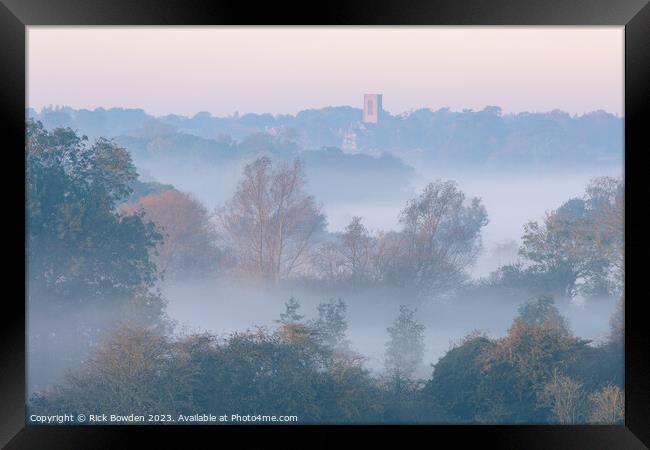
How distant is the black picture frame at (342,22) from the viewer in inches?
201

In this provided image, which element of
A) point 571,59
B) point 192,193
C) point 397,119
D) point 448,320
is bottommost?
point 448,320

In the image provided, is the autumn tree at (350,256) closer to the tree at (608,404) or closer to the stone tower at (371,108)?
the stone tower at (371,108)

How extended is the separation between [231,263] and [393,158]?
1.91m

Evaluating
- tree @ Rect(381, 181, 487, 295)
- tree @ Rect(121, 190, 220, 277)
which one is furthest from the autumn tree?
tree @ Rect(121, 190, 220, 277)

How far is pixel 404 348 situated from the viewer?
7.87m

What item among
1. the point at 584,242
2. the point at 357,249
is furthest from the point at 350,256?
the point at 584,242

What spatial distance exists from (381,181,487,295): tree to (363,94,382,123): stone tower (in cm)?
87

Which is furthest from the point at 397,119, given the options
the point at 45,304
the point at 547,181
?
the point at 45,304

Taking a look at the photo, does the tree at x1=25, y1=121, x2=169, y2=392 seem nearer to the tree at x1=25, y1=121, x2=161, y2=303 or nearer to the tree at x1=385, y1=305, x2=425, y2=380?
the tree at x1=25, y1=121, x2=161, y2=303

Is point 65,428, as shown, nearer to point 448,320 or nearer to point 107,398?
point 107,398

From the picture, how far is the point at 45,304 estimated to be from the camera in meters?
7.55

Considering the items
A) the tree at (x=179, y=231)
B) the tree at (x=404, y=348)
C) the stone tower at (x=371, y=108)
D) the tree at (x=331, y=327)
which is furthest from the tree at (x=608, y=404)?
the tree at (x=179, y=231)

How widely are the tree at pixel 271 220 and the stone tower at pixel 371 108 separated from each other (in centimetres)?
80

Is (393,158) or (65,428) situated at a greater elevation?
(393,158)
